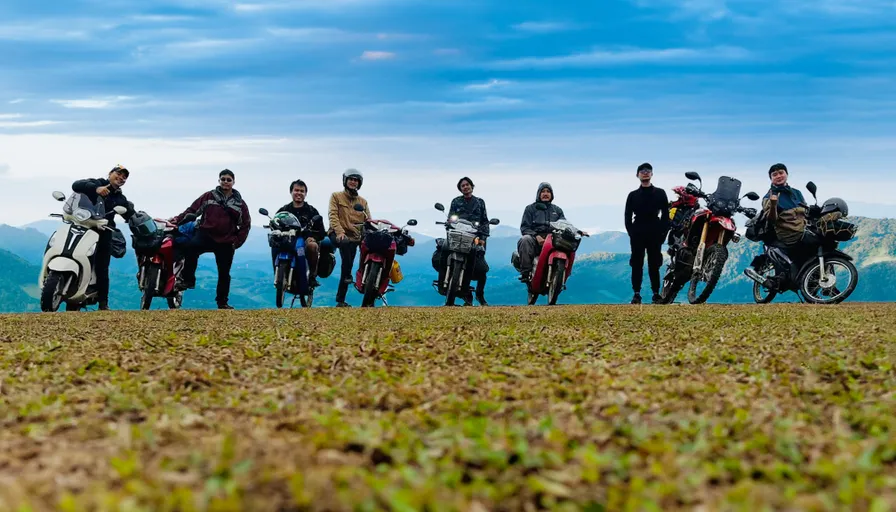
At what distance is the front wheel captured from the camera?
14875 mm

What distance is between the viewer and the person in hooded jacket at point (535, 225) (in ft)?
55.1

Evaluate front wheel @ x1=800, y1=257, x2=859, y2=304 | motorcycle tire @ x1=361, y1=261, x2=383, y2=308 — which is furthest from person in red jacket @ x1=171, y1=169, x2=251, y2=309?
front wheel @ x1=800, y1=257, x2=859, y2=304

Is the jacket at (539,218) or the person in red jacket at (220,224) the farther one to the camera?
the jacket at (539,218)

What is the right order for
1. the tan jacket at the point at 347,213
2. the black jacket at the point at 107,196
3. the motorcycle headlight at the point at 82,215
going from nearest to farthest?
the motorcycle headlight at the point at 82,215, the black jacket at the point at 107,196, the tan jacket at the point at 347,213

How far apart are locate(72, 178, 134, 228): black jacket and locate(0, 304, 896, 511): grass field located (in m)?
5.87

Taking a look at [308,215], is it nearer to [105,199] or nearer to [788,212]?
[105,199]

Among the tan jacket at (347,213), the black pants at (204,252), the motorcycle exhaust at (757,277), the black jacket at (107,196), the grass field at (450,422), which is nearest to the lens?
the grass field at (450,422)

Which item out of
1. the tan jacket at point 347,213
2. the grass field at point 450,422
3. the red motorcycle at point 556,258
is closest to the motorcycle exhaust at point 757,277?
the red motorcycle at point 556,258

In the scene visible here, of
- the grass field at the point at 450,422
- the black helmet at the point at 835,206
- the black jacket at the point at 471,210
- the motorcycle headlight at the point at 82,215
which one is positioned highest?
the black helmet at the point at 835,206

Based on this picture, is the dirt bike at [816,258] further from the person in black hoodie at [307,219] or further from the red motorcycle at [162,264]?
the red motorcycle at [162,264]

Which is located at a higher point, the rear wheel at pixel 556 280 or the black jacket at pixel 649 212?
the black jacket at pixel 649 212

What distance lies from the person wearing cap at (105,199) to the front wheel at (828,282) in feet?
35.5

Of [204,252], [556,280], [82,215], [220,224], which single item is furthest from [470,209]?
[82,215]

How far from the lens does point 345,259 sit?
16.9 m
